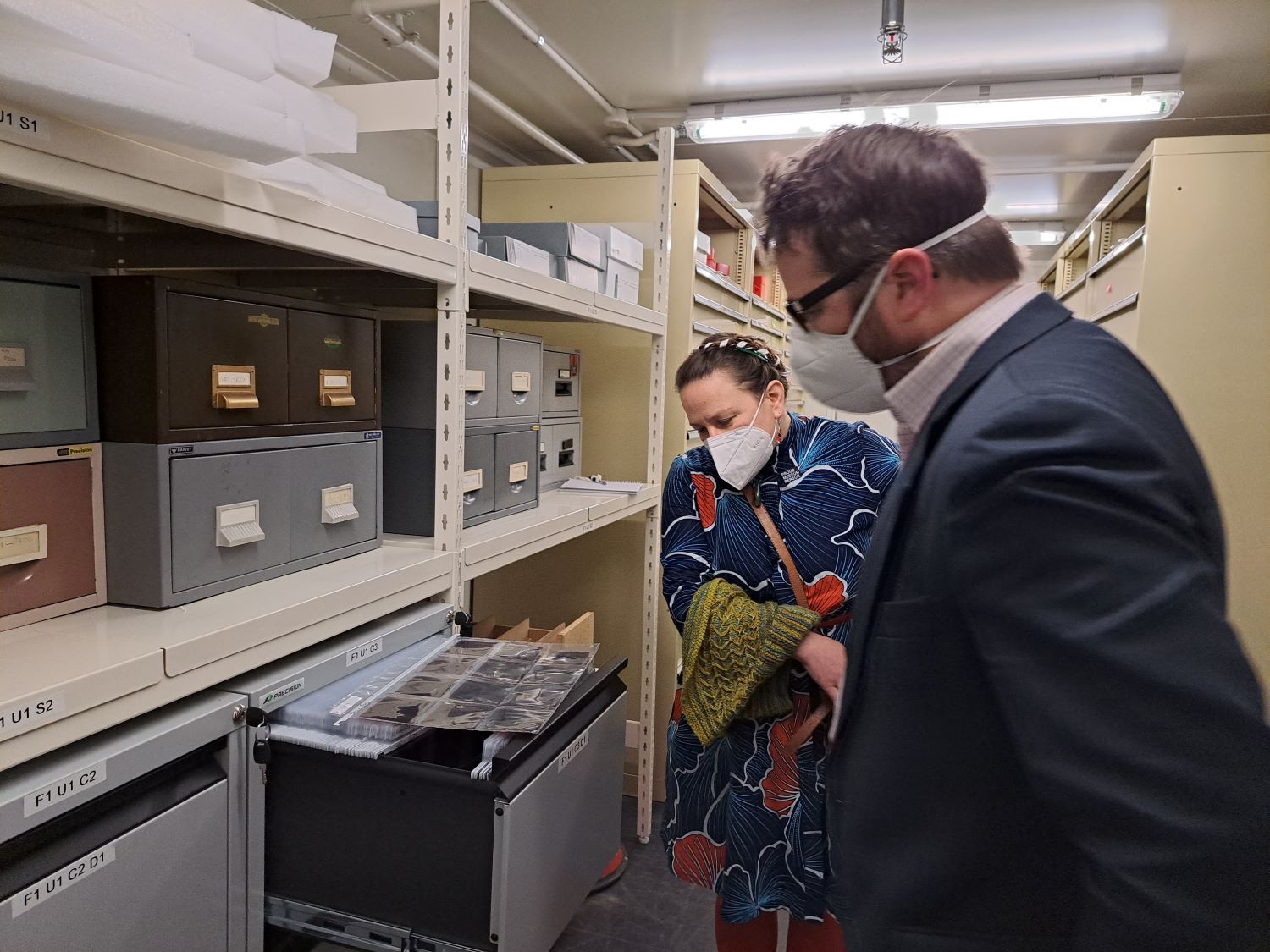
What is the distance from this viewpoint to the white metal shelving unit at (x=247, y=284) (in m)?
0.70

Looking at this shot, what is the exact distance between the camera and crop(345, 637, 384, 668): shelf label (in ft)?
3.68

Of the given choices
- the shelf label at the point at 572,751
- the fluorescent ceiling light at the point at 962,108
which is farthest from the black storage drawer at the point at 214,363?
the fluorescent ceiling light at the point at 962,108

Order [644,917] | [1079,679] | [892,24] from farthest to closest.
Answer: [644,917] < [892,24] < [1079,679]

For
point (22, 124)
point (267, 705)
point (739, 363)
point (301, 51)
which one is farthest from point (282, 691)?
point (739, 363)

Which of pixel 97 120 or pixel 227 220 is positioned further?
pixel 227 220

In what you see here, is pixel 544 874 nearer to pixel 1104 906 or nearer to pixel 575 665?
pixel 575 665

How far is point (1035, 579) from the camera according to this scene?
578 mm

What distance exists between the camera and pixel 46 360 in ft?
2.84

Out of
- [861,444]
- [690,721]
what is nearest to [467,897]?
[690,721]

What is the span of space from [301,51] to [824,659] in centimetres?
116

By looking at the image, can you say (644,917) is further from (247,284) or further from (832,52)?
(832,52)

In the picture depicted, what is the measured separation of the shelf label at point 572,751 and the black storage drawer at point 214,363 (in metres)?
0.61

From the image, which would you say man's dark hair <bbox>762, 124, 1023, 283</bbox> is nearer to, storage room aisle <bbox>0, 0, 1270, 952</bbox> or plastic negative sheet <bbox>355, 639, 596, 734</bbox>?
storage room aisle <bbox>0, 0, 1270, 952</bbox>

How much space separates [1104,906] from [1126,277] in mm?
3046
